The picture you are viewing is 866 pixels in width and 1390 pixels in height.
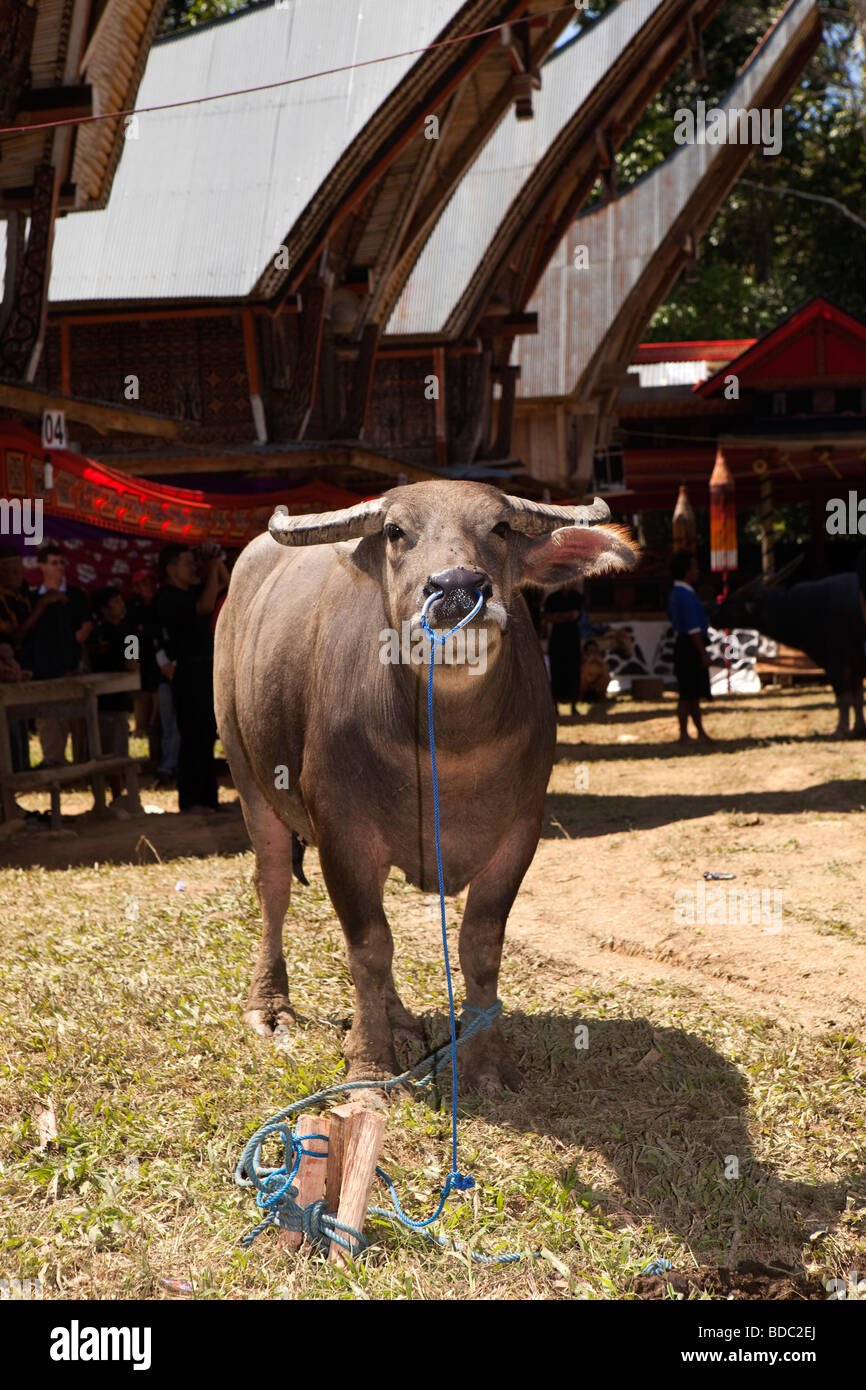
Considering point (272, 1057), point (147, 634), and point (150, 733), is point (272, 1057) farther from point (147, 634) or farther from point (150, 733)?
point (150, 733)

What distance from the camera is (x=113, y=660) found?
1281cm

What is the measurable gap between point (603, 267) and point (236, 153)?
9435 mm

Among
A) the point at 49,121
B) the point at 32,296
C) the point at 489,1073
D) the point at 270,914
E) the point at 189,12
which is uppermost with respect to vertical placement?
the point at 189,12

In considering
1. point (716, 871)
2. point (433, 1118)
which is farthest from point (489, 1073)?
point (716, 871)

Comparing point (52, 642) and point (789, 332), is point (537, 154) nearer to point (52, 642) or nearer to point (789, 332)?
point (789, 332)

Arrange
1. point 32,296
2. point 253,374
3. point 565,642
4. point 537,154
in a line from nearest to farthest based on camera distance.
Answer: point 32,296 < point 253,374 < point 565,642 < point 537,154

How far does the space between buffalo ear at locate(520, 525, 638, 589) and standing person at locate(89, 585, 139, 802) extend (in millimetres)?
8152

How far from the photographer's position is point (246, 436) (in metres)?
13.7

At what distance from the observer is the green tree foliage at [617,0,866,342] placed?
101ft

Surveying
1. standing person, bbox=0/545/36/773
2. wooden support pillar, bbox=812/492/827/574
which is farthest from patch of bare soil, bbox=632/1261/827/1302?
wooden support pillar, bbox=812/492/827/574

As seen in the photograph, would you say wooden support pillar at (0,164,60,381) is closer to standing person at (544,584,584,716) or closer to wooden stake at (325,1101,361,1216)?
wooden stake at (325,1101,361,1216)

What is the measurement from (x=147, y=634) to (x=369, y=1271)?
9.39m

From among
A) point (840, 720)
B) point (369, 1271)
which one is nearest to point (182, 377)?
point (840, 720)

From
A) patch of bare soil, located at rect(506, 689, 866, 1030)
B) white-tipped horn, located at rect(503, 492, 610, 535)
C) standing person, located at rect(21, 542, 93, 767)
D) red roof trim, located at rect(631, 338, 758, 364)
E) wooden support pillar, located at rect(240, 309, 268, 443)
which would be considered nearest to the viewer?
white-tipped horn, located at rect(503, 492, 610, 535)
